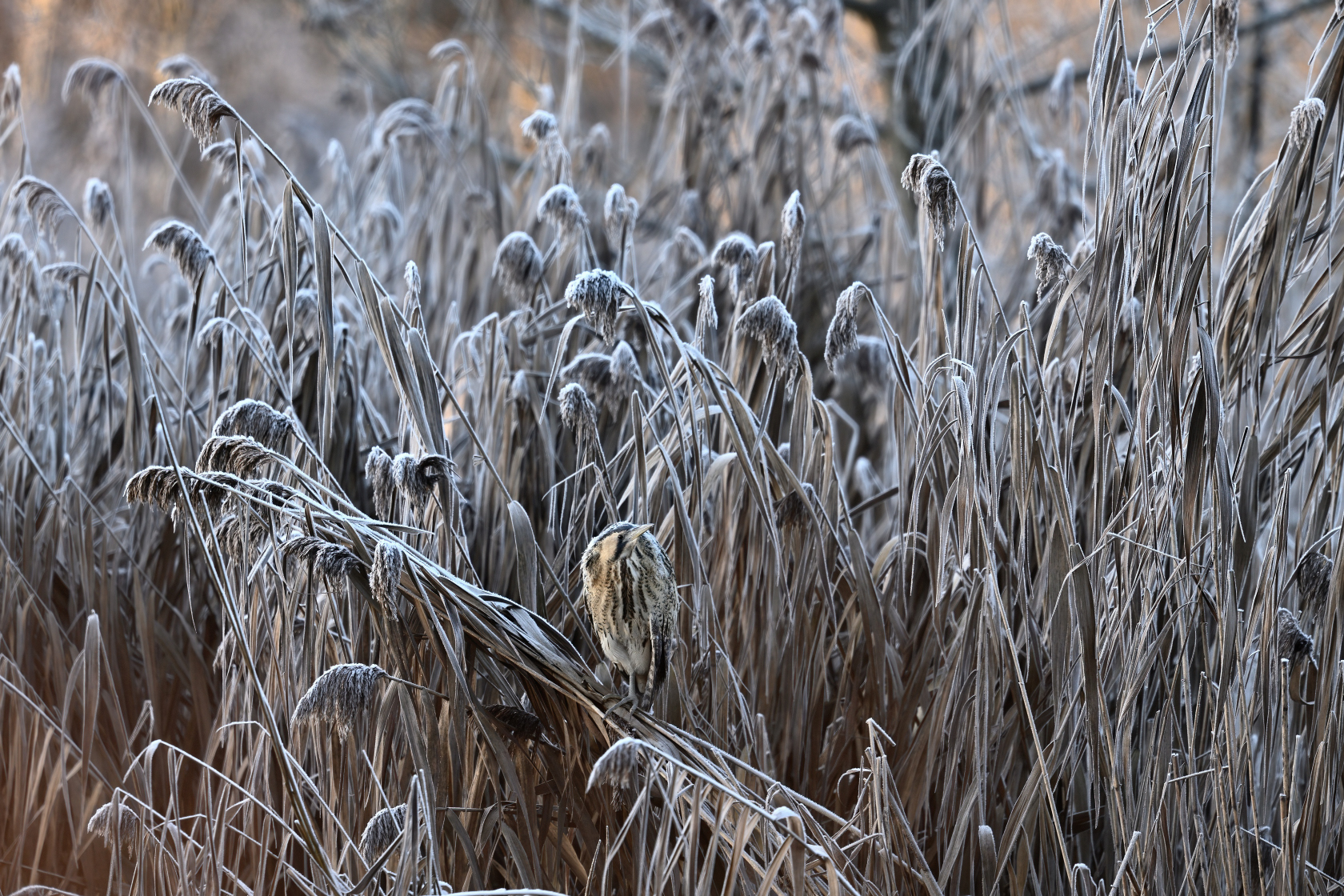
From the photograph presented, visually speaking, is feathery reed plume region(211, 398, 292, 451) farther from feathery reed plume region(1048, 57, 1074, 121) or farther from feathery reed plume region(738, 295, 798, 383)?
feathery reed plume region(1048, 57, 1074, 121)

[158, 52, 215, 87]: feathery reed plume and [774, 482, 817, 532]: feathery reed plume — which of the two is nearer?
[774, 482, 817, 532]: feathery reed plume

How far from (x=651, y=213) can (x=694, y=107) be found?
0.32 m

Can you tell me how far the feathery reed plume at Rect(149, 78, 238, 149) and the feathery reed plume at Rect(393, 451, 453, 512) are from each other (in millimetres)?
316

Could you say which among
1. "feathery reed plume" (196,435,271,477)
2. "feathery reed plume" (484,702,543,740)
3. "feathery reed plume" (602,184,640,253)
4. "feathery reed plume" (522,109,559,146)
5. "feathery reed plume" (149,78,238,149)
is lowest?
"feathery reed plume" (484,702,543,740)

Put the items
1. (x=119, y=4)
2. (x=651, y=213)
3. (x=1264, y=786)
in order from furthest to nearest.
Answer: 1. (x=119, y=4)
2. (x=651, y=213)
3. (x=1264, y=786)

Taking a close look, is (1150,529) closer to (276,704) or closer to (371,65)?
(276,704)

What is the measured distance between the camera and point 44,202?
115 cm

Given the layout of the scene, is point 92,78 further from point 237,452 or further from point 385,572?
point 385,572

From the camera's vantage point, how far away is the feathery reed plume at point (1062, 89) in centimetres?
196

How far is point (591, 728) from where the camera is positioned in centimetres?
91

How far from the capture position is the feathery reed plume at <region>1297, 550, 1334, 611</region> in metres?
0.95

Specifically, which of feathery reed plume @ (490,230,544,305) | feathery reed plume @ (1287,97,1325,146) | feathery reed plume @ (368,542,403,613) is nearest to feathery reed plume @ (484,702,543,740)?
feathery reed plume @ (368,542,403,613)

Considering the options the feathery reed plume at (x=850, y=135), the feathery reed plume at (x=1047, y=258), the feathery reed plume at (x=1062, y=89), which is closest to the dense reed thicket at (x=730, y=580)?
the feathery reed plume at (x=1047, y=258)

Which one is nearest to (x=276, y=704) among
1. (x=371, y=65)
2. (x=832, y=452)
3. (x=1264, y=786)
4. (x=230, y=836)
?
(x=230, y=836)
